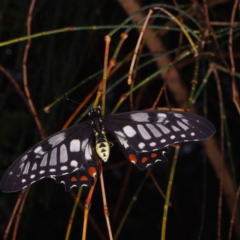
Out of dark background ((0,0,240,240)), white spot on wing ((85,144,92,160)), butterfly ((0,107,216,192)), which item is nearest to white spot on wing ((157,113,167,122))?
butterfly ((0,107,216,192))

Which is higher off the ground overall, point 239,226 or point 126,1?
point 126,1

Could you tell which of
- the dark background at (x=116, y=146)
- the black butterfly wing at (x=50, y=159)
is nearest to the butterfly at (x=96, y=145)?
the black butterfly wing at (x=50, y=159)

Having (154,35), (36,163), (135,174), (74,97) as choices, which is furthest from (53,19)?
(135,174)

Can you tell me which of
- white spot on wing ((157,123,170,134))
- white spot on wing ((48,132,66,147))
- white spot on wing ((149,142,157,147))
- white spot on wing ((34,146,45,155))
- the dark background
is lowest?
white spot on wing ((149,142,157,147))

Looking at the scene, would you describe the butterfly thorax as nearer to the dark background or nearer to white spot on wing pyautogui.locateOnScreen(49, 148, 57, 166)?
white spot on wing pyautogui.locateOnScreen(49, 148, 57, 166)

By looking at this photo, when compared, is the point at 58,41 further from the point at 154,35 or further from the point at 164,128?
the point at 164,128

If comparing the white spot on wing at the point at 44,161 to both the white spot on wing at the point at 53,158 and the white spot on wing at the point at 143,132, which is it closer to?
the white spot on wing at the point at 53,158
